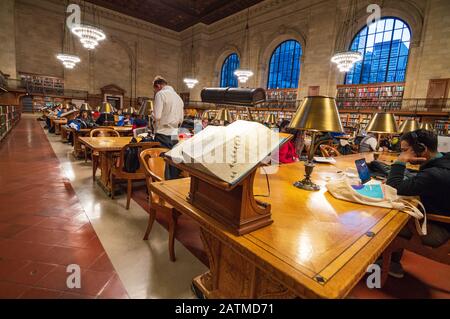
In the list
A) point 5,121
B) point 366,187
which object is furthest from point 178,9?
point 366,187

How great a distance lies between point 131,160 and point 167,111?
2.51 ft

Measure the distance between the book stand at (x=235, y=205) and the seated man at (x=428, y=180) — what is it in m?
1.11

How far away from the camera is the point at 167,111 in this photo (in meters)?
2.98

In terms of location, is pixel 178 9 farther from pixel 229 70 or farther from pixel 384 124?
pixel 384 124

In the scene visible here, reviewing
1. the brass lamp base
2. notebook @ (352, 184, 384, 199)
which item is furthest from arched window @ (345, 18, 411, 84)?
the brass lamp base

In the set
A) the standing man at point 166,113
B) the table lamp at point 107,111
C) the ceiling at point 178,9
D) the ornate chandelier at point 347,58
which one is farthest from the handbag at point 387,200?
the ceiling at point 178,9

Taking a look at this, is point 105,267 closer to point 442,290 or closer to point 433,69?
point 442,290

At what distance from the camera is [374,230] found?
3.13 ft

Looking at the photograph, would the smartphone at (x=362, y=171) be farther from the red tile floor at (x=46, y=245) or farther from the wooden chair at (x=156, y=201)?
the red tile floor at (x=46, y=245)

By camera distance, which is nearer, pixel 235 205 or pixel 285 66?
pixel 235 205

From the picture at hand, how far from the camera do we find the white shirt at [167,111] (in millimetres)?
2918

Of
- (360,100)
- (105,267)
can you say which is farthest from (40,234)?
(360,100)

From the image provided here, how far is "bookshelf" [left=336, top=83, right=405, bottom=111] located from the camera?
9703 millimetres
